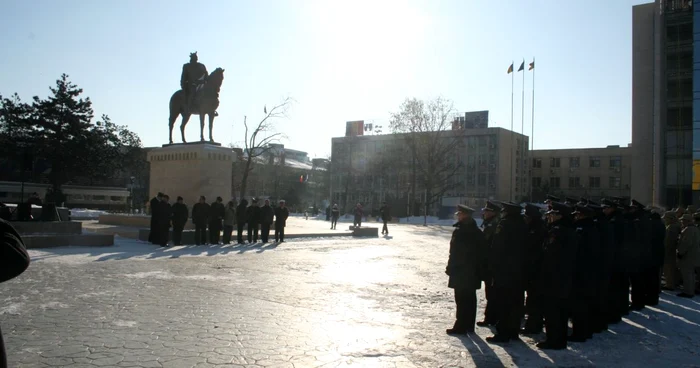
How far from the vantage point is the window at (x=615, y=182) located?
88.8 m

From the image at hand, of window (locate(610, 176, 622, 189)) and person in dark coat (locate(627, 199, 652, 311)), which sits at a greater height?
window (locate(610, 176, 622, 189))

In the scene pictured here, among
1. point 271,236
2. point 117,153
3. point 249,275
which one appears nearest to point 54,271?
point 249,275

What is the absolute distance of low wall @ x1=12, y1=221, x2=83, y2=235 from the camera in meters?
17.5

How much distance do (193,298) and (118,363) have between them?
11.9 ft

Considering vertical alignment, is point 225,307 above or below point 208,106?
below

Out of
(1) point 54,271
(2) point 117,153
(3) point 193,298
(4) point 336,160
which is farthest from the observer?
(4) point 336,160

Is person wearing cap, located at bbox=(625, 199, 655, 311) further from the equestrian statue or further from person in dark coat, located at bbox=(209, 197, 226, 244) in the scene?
the equestrian statue

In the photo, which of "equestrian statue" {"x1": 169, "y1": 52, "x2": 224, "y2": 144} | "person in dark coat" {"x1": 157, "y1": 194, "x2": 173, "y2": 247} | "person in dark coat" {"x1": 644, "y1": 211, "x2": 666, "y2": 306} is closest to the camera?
"person in dark coat" {"x1": 644, "y1": 211, "x2": 666, "y2": 306}

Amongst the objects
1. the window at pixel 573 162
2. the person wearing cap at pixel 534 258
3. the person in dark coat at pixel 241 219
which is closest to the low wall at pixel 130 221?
the person in dark coat at pixel 241 219

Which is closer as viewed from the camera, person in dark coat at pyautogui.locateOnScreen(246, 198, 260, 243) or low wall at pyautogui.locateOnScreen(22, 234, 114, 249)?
low wall at pyautogui.locateOnScreen(22, 234, 114, 249)

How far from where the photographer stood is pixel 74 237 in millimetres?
16531

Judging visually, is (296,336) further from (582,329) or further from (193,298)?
(582,329)

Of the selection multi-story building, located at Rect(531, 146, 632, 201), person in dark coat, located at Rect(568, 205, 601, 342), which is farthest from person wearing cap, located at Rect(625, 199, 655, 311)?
multi-story building, located at Rect(531, 146, 632, 201)

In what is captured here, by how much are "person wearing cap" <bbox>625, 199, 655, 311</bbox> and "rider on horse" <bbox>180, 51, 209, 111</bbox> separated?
19.9 metres
